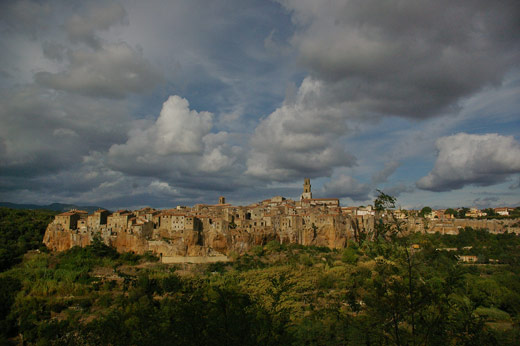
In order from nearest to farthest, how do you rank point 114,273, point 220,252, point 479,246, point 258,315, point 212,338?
point 212,338, point 258,315, point 114,273, point 220,252, point 479,246

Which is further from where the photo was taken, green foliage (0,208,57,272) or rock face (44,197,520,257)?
rock face (44,197,520,257)

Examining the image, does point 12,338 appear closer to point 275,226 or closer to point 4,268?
point 4,268

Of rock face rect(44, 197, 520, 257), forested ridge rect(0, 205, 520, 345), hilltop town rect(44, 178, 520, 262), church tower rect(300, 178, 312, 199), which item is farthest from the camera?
church tower rect(300, 178, 312, 199)

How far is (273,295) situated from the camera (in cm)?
1516

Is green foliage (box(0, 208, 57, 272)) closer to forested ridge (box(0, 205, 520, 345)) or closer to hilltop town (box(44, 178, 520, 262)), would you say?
forested ridge (box(0, 205, 520, 345))

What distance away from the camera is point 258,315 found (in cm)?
1477

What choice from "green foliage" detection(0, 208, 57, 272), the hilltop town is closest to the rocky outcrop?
the hilltop town

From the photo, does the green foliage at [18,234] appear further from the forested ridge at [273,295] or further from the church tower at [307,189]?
the church tower at [307,189]

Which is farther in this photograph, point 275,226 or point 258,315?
point 275,226

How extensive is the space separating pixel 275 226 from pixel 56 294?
3319 cm

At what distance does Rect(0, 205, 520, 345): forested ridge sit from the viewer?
793 centimetres

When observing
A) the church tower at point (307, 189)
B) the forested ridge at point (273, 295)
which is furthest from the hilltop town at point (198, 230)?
the church tower at point (307, 189)

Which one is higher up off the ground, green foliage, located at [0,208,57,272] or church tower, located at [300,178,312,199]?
church tower, located at [300,178,312,199]

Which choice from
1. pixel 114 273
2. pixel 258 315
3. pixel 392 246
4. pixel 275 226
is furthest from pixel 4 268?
pixel 392 246
